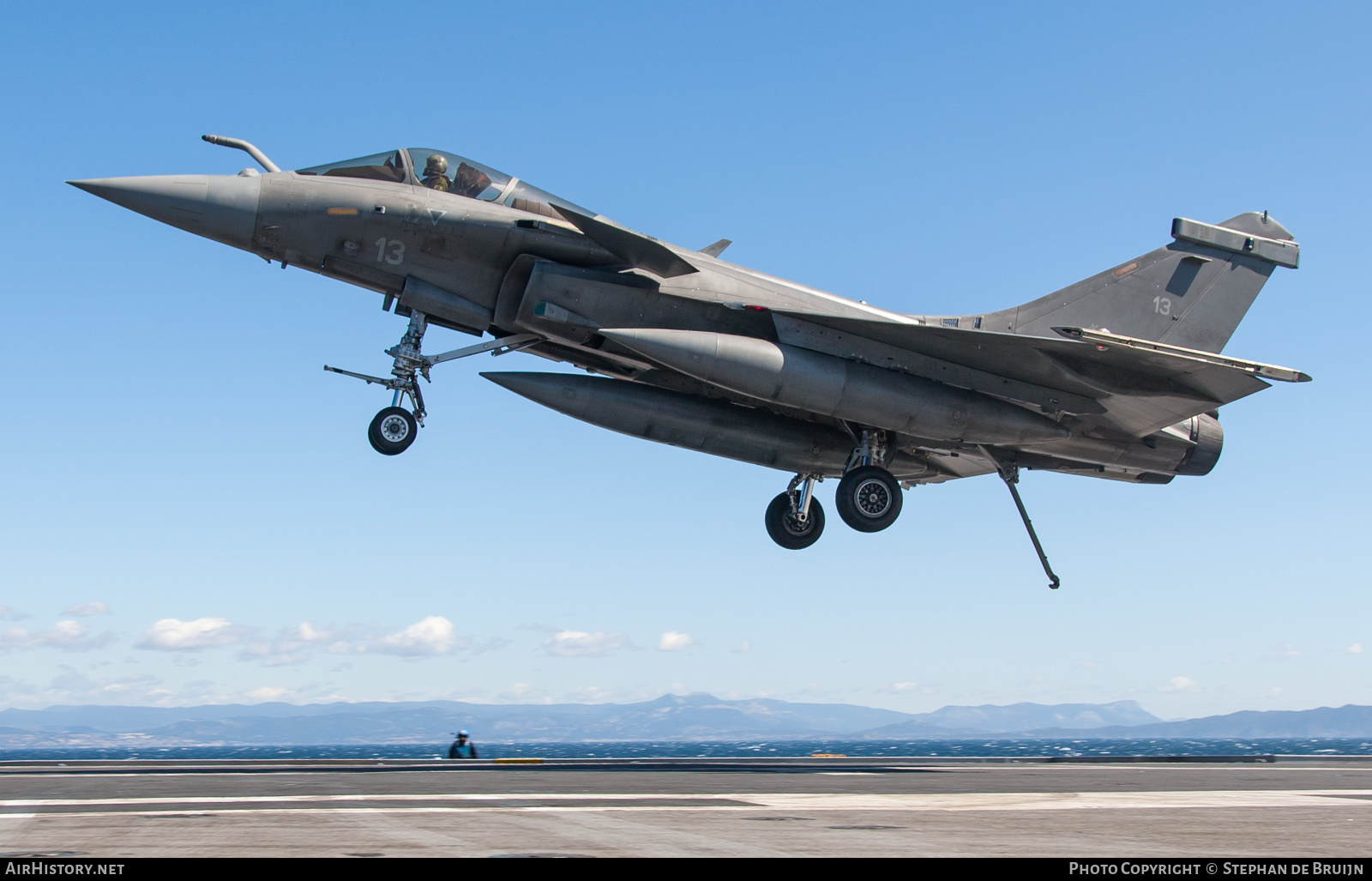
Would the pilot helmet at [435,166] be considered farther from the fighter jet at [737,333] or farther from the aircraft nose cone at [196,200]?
the aircraft nose cone at [196,200]

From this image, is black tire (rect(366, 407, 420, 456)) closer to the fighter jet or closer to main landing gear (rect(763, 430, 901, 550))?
the fighter jet

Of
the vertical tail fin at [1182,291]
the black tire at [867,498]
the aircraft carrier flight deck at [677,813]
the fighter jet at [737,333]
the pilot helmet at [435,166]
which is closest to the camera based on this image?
the aircraft carrier flight deck at [677,813]

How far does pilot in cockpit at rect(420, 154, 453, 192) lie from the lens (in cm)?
1614

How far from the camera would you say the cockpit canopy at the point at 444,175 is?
52.4 feet

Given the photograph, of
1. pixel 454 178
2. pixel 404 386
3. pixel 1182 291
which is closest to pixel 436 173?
pixel 454 178

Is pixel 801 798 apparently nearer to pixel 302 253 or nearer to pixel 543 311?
pixel 543 311

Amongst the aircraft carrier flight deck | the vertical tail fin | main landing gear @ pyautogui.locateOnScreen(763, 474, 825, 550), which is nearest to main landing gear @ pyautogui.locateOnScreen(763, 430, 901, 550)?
main landing gear @ pyautogui.locateOnScreen(763, 474, 825, 550)

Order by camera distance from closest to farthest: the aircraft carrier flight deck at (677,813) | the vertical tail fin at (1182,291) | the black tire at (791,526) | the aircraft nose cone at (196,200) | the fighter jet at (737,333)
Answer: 1. the aircraft carrier flight deck at (677,813)
2. the aircraft nose cone at (196,200)
3. the fighter jet at (737,333)
4. the vertical tail fin at (1182,291)
5. the black tire at (791,526)

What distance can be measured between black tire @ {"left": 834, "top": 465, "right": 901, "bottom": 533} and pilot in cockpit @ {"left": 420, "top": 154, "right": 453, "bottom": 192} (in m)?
7.32

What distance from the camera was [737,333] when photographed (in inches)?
664

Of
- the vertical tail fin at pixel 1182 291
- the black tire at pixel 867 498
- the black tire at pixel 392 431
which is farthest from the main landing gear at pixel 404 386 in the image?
the vertical tail fin at pixel 1182 291

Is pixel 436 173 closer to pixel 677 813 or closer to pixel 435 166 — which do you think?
pixel 435 166

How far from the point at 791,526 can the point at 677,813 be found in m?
11.5

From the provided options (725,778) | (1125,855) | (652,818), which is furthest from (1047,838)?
(725,778)
